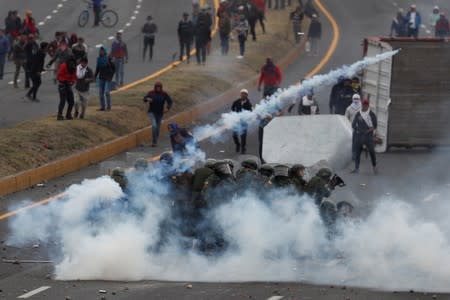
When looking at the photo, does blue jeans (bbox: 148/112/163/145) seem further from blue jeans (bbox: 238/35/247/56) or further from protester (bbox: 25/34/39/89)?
blue jeans (bbox: 238/35/247/56)

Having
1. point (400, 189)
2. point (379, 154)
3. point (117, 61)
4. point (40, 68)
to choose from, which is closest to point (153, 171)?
point (400, 189)

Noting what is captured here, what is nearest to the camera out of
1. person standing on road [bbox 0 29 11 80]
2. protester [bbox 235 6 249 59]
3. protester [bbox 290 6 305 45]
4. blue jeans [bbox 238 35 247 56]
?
person standing on road [bbox 0 29 11 80]

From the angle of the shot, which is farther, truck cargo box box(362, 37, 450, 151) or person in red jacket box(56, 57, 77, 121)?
truck cargo box box(362, 37, 450, 151)

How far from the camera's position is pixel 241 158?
2605cm

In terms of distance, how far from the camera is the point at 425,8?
57062mm

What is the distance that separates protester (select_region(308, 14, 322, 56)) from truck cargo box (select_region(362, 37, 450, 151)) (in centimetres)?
1523

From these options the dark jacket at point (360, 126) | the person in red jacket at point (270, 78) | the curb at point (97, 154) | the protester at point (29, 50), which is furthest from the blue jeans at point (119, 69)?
the dark jacket at point (360, 126)

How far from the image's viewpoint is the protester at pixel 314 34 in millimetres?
45875

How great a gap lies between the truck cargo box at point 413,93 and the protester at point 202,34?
33.7 feet

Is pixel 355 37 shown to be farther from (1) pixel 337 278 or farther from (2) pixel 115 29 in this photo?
(1) pixel 337 278

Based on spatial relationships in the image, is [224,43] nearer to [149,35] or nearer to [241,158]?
[149,35]

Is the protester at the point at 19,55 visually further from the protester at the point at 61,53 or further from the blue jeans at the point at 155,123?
the blue jeans at the point at 155,123

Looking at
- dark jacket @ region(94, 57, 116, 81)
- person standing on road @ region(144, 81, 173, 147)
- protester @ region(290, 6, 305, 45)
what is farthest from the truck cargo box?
protester @ region(290, 6, 305, 45)

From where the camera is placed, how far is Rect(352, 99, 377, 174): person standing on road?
27.4 m
